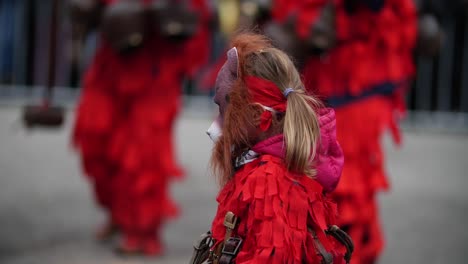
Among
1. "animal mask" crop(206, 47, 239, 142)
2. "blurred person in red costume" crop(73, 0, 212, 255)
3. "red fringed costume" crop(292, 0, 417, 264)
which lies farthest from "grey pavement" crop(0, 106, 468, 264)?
"animal mask" crop(206, 47, 239, 142)

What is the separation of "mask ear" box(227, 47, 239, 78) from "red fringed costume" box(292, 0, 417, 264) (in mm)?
1620

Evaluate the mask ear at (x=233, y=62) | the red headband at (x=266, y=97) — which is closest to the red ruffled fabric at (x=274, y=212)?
the red headband at (x=266, y=97)

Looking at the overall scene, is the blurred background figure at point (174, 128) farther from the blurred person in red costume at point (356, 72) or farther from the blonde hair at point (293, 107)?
the blonde hair at point (293, 107)

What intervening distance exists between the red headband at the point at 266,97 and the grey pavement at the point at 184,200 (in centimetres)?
280

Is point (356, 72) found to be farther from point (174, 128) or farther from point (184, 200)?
point (184, 200)

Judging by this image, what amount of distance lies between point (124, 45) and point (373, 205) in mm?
1503

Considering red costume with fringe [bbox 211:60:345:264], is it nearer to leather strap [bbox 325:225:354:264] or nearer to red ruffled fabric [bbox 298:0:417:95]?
leather strap [bbox 325:225:354:264]

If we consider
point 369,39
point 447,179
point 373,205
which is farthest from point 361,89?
point 447,179

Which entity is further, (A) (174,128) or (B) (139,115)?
(A) (174,128)

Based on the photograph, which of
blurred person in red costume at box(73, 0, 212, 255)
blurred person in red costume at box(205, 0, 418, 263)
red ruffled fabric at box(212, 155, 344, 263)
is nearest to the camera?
red ruffled fabric at box(212, 155, 344, 263)

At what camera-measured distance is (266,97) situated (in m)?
2.67

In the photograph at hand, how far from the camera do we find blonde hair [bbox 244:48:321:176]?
260 cm

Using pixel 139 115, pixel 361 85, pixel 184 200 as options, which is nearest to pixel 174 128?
pixel 139 115

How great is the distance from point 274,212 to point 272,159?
0.16 metres
